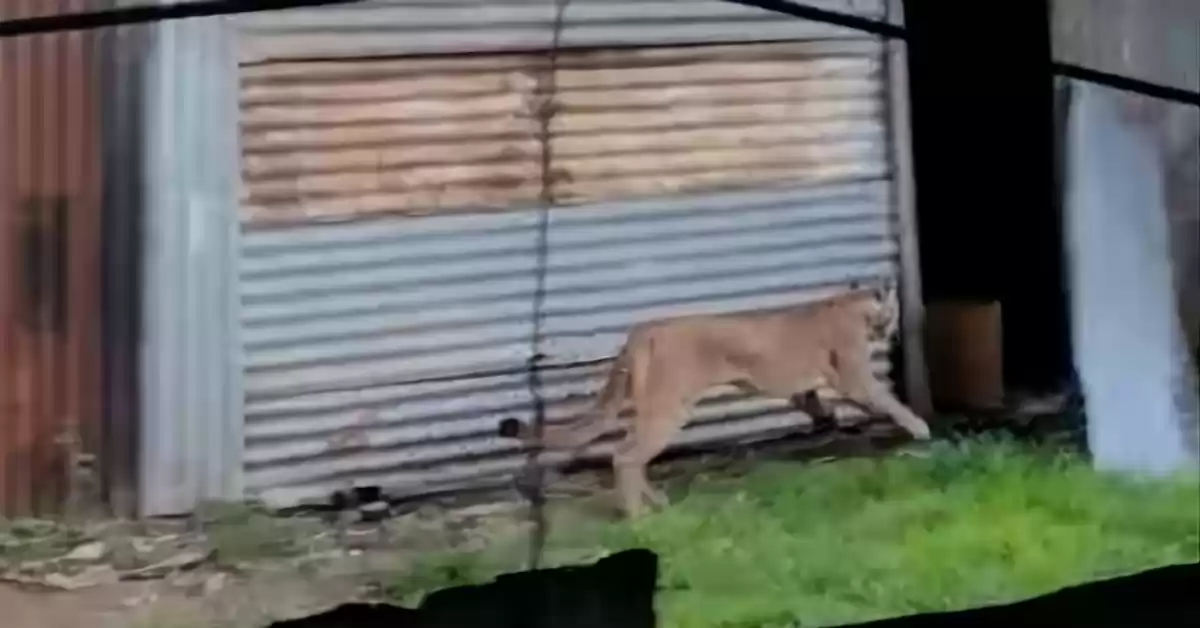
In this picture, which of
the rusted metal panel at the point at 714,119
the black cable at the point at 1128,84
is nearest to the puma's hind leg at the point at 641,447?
the rusted metal panel at the point at 714,119

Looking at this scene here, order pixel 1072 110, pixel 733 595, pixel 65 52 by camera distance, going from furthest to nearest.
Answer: pixel 1072 110, pixel 733 595, pixel 65 52

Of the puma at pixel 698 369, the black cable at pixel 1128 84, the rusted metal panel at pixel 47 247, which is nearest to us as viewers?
the rusted metal panel at pixel 47 247

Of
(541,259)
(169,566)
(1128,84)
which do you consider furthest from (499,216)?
(1128,84)

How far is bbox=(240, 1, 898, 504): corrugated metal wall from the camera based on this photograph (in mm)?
738

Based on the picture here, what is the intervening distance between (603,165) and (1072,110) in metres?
0.31

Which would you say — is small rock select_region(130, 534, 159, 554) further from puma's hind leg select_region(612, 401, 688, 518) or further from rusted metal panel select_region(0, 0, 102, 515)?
puma's hind leg select_region(612, 401, 688, 518)

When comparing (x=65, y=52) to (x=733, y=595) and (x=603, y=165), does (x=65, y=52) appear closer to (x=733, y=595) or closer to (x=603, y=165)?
(x=603, y=165)

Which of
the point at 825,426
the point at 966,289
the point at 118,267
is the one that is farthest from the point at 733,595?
the point at 118,267

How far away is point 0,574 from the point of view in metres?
0.70

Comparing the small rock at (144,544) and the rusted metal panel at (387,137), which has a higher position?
the rusted metal panel at (387,137)

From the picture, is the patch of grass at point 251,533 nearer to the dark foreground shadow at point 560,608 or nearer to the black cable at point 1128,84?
the dark foreground shadow at point 560,608

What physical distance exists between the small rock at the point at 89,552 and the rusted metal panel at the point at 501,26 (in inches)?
9.5

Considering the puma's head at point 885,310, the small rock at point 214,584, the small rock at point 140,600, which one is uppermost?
the puma's head at point 885,310

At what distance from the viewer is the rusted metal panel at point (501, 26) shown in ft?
2.41
